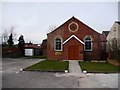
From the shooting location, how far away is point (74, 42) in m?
29.8

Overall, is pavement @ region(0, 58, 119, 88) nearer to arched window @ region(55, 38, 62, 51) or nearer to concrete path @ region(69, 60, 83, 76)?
concrete path @ region(69, 60, 83, 76)

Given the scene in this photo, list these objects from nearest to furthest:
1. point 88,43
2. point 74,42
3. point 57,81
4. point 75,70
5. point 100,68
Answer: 1. point 57,81
2. point 75,70
3. point 100,68
4. point 74,42
5. point 88,43

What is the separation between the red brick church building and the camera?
29.8 metres

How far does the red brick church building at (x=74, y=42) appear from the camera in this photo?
97.8 feet

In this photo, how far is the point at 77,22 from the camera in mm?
30688

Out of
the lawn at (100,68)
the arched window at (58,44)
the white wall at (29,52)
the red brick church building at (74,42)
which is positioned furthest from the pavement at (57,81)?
the white wall at (29,52)

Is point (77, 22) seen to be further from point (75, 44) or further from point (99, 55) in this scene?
point (99, 55)

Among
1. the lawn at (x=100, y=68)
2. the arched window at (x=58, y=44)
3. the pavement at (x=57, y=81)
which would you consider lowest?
the pavement at (x=57, y=81)

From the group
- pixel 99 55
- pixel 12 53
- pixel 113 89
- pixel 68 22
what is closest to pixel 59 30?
pixel 68 22

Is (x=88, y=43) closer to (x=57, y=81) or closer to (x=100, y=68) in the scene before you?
(x=100, y=68)

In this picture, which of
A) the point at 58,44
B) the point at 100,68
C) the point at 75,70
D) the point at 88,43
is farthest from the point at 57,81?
the point at 88,43

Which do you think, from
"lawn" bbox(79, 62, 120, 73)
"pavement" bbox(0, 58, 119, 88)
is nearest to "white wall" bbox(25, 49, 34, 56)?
"lawn" bbox(79, 62, 120, 73)

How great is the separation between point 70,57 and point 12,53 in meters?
15.0

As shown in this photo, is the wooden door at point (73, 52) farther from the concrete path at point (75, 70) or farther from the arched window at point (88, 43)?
the concrete path at point (75, 70)
